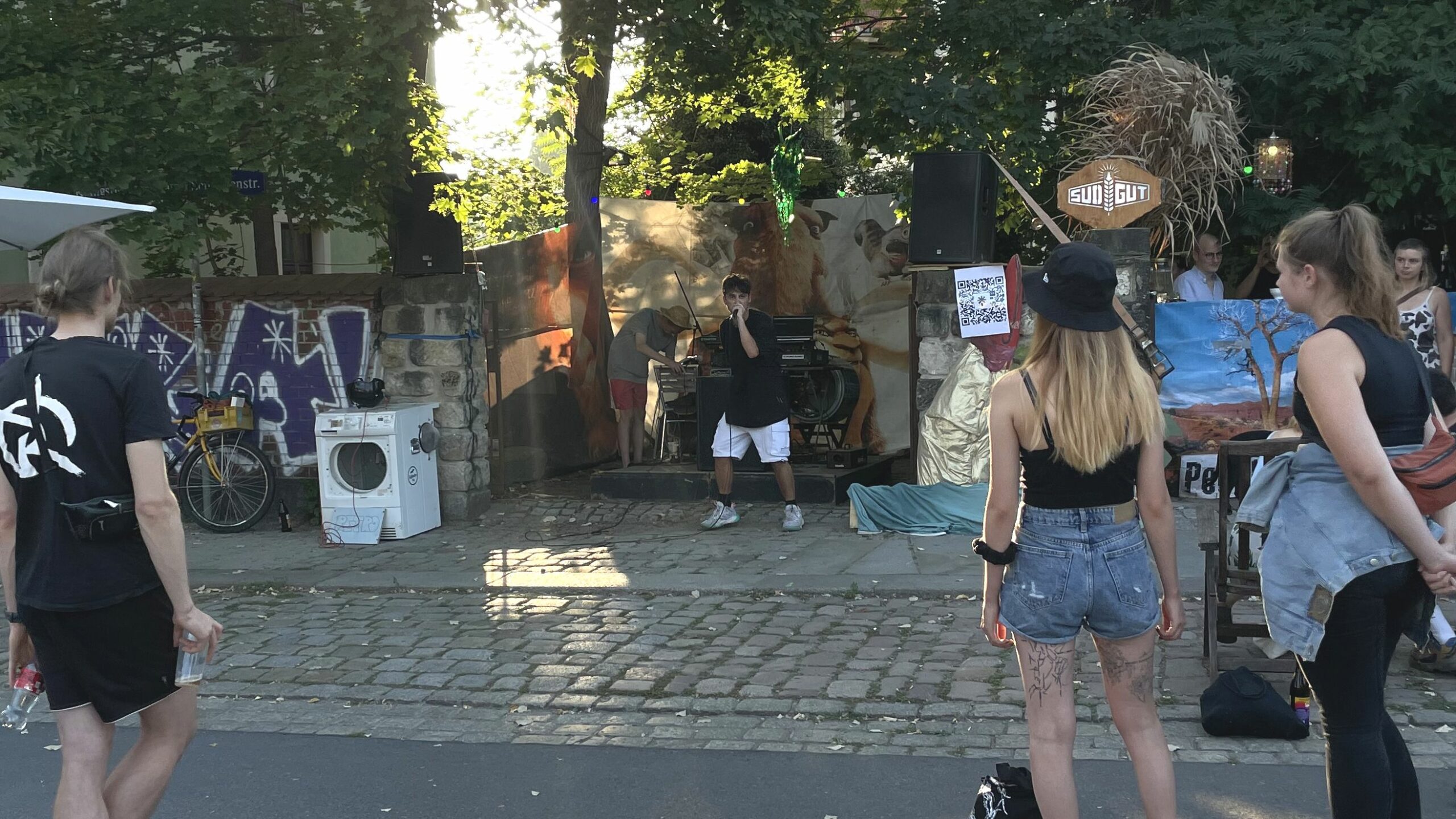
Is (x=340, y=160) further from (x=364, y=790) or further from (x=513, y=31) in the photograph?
(x=364, y=790)

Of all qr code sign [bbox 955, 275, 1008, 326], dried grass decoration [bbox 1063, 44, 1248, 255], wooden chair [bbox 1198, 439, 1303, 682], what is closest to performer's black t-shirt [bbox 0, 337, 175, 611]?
wooden chair [bbox 1198, 439, 1303, 682]

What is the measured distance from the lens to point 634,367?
12.3m

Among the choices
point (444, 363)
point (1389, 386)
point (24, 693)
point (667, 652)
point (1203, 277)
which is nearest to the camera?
point (1389, 386)

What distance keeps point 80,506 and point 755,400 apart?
6.43 meters

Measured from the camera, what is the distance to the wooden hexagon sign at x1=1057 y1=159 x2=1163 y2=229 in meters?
9.16

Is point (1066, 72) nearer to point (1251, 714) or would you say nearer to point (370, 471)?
point (370, 471)

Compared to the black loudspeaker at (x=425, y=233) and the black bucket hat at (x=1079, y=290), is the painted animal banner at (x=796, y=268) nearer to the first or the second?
the black loudspeaker at (x=425, y=233)

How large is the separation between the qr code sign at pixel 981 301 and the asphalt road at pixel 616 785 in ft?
16.9

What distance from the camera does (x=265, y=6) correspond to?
33.4 ft

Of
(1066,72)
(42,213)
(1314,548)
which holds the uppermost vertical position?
(1066,72)

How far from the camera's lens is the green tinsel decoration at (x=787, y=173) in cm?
1316

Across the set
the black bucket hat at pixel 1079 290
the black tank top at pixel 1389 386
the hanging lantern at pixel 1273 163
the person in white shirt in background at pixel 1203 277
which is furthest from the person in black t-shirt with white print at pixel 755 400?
the black tank top at pixel 1389 386

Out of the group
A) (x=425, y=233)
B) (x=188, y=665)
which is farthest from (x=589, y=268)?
(x=188, y=665)

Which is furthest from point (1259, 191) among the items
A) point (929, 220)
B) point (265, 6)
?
point (265, 6)
